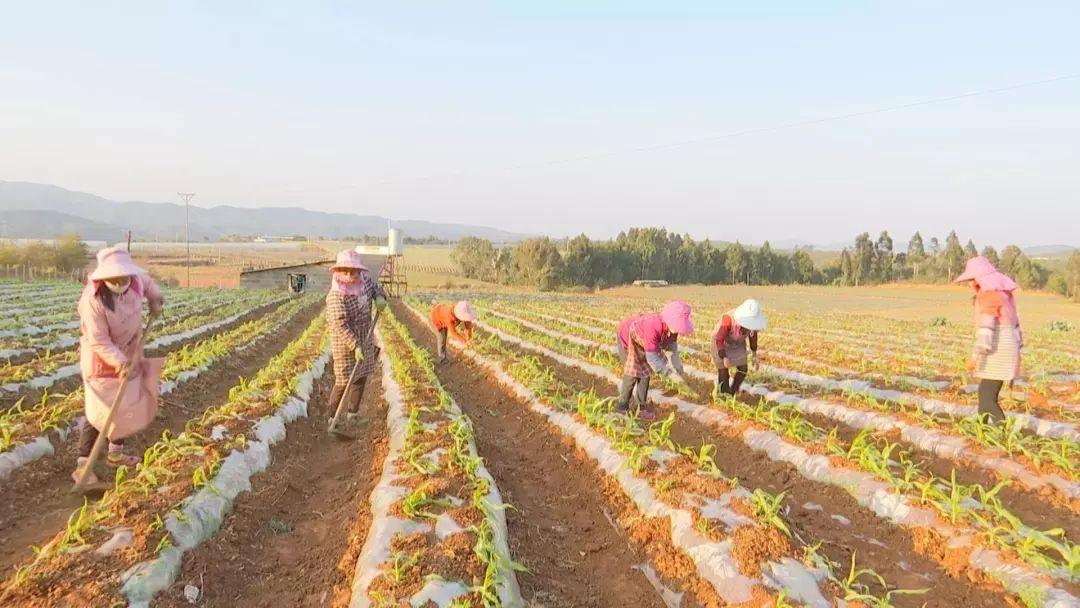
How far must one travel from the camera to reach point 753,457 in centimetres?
567

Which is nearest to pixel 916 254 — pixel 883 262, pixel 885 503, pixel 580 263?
pixel 883 262

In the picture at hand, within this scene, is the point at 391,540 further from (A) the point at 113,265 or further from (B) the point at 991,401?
(B) the point at 991,401

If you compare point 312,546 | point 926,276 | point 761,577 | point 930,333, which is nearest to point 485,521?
point 312,546

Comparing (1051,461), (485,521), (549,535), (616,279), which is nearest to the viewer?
(485,521)

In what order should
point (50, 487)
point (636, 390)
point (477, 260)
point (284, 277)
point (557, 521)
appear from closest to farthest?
point (557, 521) < point (50, 487) < point (636, 390) < point (284, 277) < point (477, 260)

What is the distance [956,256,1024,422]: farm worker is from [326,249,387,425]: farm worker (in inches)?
223

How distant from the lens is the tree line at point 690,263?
178 ft

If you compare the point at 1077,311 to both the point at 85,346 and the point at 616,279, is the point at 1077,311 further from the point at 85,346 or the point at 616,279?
the point at 85,346

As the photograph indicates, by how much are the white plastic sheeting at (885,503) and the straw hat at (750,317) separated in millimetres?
1022

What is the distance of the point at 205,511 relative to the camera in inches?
155

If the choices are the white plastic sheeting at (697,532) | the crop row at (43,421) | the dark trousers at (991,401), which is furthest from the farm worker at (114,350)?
the dark trousers at (991,401)

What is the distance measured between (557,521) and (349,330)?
2.83m

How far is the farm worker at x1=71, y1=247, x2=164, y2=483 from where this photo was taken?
434 cm

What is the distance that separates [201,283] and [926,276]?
69.8m
